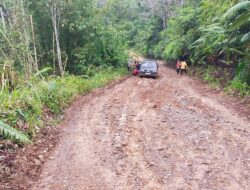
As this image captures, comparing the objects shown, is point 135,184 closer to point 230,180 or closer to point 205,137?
point 230,180

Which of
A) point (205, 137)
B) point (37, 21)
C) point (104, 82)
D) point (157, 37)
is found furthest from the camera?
point (157, 37)

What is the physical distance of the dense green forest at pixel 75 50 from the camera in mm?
9414

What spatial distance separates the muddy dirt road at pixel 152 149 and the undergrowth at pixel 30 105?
29.1 inches

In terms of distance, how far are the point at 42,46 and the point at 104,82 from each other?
589cm

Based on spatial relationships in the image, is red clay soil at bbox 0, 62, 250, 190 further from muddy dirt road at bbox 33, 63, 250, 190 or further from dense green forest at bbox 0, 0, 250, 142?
dense green forest at bbox 0, 0, 250, 142

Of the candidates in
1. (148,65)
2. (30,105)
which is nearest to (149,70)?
(148,65)

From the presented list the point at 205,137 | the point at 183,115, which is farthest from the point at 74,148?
the point at 183,115

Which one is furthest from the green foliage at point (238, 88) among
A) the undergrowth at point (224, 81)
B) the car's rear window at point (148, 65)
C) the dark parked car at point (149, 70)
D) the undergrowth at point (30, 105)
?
the car's rear window at point (148, 65)

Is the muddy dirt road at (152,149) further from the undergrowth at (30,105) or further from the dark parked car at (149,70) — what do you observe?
the dark parked car at (149,70)

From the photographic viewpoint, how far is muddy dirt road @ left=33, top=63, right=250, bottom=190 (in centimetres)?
568

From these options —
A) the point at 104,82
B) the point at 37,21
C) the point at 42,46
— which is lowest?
the point at 104,82

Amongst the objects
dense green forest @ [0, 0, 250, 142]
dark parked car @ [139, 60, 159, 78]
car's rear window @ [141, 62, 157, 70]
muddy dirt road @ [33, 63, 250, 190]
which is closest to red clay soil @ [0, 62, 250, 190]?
muddy dirt road @ [33, 63, 250, 190]

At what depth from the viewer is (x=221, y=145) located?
23.6ft

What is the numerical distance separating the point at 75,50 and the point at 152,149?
1540cm
